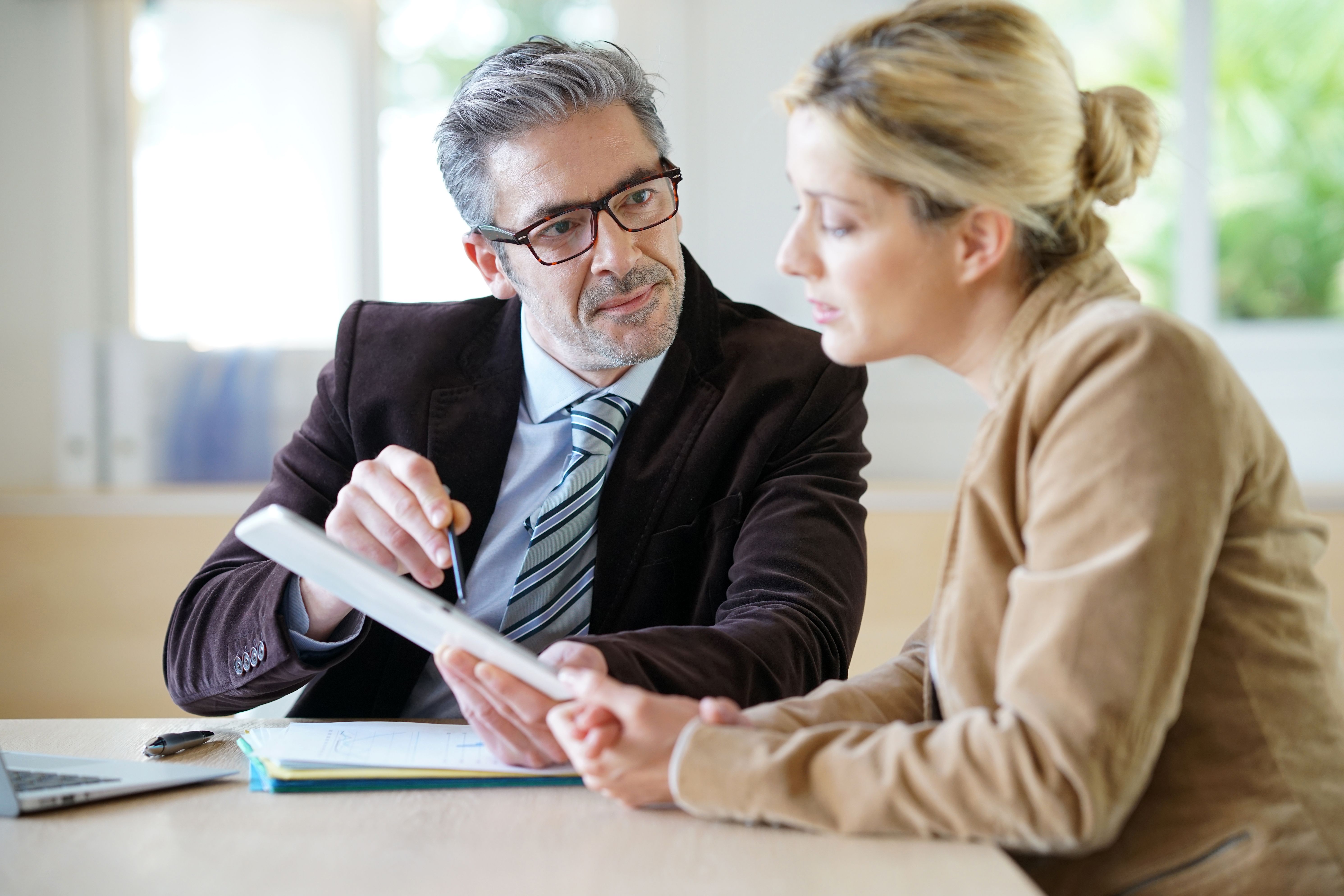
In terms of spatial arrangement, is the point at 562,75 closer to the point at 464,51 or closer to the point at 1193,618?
the point at 1193,618

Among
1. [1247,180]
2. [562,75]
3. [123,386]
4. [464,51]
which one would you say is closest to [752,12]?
[464,51]

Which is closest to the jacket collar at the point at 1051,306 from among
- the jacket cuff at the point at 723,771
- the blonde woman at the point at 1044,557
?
the blonde woman at the point at 1044,557

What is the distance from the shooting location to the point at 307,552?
0.98m

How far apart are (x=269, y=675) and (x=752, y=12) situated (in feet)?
7.25

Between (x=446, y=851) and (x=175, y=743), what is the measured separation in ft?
1.46

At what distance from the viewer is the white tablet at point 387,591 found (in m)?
0.96

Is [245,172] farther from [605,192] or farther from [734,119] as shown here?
[605,192]

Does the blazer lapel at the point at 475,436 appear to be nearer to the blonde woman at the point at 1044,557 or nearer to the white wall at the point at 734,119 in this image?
the blonde woman at the point at 1044,557

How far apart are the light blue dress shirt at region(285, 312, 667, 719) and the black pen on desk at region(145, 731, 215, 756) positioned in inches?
15.5

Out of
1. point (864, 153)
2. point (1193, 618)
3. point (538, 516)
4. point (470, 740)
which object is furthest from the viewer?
point (538, 516)

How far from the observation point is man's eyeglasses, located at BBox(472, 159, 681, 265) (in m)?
1.58

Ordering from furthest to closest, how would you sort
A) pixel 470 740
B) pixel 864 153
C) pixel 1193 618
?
pixel 470 740 < pixel 864 153 < pixel 1193 618

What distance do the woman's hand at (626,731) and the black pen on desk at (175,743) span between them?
1.47 ft

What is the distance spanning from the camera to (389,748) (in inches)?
43.1
